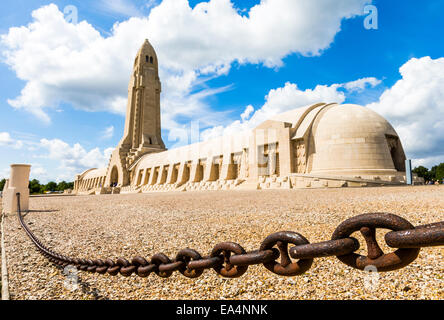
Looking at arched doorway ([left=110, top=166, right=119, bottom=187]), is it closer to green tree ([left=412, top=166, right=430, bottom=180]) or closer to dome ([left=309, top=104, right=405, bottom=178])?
dome ([left=309, top=104, right=405, bottom=178])

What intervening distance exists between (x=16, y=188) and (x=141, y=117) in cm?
3639

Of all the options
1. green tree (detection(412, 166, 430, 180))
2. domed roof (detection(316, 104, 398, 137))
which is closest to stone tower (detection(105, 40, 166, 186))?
domed roof (detection(316, 104, 398, 137))

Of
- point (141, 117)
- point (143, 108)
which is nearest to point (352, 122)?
point (143, 108)

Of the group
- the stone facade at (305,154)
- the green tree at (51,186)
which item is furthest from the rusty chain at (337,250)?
the green tree at (51,186)

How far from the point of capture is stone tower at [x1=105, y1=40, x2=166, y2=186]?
44.2 metres

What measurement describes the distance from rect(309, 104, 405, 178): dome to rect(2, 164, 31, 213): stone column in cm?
1574

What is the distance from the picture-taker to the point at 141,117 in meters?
45.0

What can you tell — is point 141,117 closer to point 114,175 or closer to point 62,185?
point 114,175

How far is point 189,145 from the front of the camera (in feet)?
113

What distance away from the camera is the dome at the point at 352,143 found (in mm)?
17812

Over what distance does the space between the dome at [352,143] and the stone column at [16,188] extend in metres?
15.7

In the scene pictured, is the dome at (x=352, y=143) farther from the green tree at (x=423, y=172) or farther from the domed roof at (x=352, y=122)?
the green tree at (x=423, y=172)
